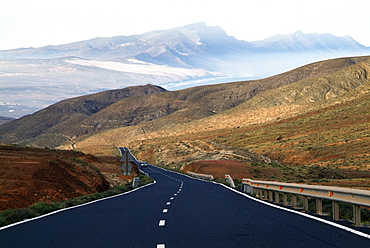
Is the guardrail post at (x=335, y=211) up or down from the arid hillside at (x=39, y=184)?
up

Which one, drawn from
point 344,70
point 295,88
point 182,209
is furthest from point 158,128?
point 182,209

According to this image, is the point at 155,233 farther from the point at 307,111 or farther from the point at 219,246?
the point at 307,111

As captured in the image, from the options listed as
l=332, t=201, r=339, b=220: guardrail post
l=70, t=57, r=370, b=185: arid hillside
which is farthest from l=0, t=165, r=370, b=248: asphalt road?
l=70, t=57, r=370, b=185: arid hillside

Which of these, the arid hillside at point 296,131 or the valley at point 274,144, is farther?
the arid hillside at point 296,131

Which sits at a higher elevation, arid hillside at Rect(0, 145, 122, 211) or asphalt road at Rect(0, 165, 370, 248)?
asphalt road at Rect(0, 165, 370, 248)

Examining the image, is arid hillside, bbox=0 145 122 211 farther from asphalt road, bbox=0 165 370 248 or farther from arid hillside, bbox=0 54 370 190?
arid hillside, bbox=0 54 370 190

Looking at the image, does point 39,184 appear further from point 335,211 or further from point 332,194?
point 335,211

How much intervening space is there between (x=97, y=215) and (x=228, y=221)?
3.99 metres

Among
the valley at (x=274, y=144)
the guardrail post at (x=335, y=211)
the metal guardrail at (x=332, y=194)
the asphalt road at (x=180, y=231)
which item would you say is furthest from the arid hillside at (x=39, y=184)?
the guardrail post at (x=335, y=211)

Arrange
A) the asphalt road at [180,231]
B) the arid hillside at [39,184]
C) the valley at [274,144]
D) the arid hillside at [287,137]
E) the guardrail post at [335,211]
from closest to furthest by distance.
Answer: the asphalt road at [180,231], the guardrail post at [335,211], the arid hillside at [39,184], the valley at [274,144], the arid hillside at [287,137]

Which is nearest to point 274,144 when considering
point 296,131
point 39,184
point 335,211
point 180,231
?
point 296,131

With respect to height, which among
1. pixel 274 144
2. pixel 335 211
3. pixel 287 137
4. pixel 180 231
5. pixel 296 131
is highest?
pixel 180 231

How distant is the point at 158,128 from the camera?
18125 centimetres

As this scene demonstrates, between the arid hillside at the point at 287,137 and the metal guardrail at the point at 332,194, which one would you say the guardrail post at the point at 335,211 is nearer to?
the metal guardrail at the point at 332,194
